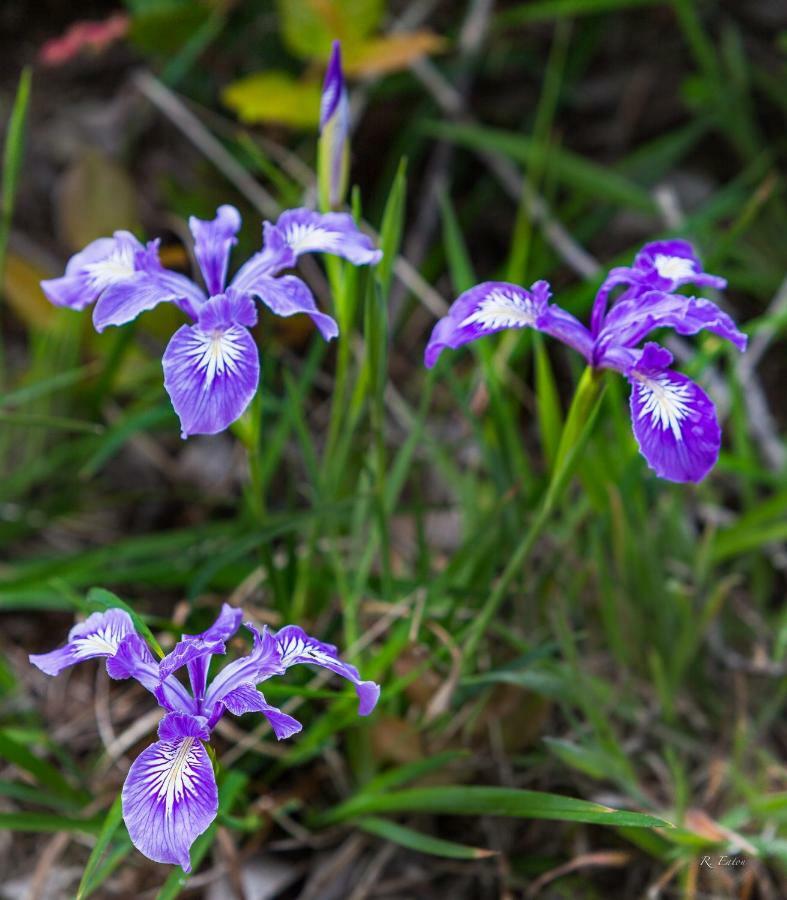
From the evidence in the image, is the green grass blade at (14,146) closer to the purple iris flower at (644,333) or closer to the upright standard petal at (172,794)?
the purple iris flower at (644,333)

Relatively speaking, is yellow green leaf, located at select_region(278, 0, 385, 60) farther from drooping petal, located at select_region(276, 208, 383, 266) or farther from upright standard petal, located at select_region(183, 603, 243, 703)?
upright standard petal, located at select_region(183, 603, 243, 703)

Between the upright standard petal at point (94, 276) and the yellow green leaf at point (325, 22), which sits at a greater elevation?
the yellow green leaf at point (325, 22)

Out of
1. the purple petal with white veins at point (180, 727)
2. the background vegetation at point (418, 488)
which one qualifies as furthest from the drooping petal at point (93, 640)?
the background vegetation at point (418, 488)

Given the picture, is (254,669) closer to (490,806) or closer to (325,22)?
(490,806)

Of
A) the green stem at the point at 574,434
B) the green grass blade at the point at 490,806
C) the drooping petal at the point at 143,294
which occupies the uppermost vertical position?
the drooping petal at the point at 143,294

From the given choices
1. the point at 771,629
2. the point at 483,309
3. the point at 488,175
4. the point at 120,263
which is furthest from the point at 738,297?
the point at 120,263

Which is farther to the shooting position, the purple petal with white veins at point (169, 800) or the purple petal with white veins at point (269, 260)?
the purple petal with white veins at point (269, 260)

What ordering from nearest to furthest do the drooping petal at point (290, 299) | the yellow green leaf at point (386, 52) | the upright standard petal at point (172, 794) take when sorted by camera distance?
the upright standard petal at point (172, 794) < the drooping petal at point (290, 299) < the yellow green leaf at point (386, 52)
